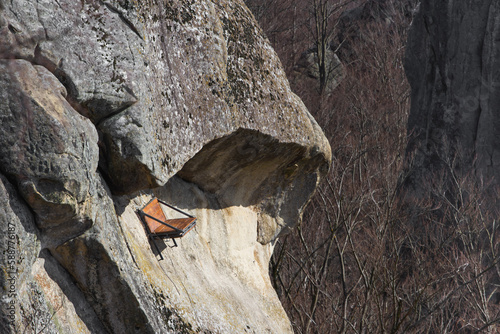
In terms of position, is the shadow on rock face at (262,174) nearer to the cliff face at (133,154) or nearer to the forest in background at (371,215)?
the cliff face at (133,154)

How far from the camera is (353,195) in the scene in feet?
43.9

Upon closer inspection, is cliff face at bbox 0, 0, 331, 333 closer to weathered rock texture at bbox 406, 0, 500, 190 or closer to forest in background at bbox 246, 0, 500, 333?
forest in background at bbox 246, 0, 500, 333

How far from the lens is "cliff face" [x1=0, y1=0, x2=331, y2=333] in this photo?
3.63 m

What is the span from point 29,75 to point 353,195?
34.0ft

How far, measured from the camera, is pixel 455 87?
1539cm

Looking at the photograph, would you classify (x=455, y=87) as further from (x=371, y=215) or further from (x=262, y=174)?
(x=262, y=174)

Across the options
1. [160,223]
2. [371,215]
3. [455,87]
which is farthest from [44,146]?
[455,87]

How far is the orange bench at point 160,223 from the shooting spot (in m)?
5.16

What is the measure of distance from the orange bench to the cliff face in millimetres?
98

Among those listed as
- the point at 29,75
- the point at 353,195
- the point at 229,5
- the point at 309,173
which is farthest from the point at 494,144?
the point at 29,75

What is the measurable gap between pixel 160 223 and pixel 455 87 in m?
11.8

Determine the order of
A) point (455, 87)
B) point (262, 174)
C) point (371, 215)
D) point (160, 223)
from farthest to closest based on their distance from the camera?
point (455, 87), point (371, 215), point (262, 174), point (160, 223)

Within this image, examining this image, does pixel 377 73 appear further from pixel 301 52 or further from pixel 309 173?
pixel 309 173

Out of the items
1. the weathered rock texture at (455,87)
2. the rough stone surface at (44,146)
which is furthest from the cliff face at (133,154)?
the weathered rock texture at (455,87)
